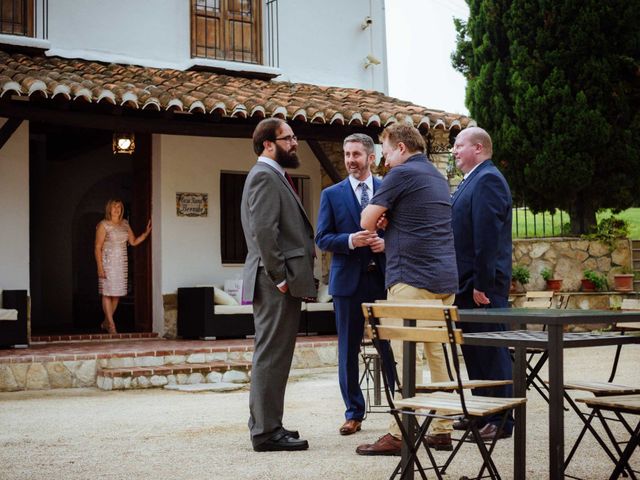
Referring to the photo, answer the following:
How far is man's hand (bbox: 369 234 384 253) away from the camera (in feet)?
17.9

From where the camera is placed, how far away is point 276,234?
5.13m

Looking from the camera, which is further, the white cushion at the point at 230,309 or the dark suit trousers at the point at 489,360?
the white cushion at the point at 230,309

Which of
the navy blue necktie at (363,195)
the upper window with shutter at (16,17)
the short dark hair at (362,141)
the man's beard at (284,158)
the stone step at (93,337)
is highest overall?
the upper window with shutter at (16,17)

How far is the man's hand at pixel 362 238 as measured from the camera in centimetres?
542

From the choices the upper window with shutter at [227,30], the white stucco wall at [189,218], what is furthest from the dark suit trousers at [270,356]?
the upper window with shutter at [227,30]

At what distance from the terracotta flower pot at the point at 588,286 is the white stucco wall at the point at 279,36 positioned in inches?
182

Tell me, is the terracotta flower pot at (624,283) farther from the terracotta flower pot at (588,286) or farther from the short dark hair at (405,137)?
→ the short dark hair at (405,137)

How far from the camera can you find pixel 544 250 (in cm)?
1480

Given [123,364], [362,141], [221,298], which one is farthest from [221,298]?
[362,141]

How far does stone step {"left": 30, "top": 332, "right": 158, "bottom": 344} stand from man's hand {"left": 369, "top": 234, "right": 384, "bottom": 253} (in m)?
6.66

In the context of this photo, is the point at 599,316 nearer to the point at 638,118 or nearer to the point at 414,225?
the point at 414,225

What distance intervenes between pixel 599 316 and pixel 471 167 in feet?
6.96

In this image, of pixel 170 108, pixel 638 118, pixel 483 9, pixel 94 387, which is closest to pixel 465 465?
pixel 94 387

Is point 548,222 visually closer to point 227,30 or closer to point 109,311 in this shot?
point 227,30
